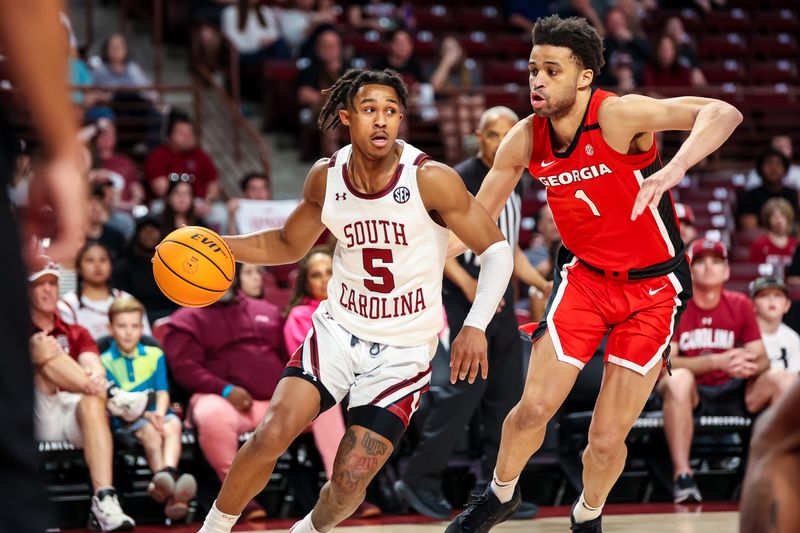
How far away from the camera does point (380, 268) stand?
4703 millimetres

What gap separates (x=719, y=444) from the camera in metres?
7.79

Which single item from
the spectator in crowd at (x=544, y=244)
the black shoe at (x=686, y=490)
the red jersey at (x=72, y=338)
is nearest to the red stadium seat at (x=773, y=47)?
the spectator in crowd at (x=544, y=244)

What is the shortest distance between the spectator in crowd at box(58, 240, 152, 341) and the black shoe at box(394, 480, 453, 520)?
6.20 feet

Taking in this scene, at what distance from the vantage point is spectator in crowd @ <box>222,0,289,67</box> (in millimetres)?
12133

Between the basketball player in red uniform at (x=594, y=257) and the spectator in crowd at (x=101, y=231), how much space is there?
4256 millimetres

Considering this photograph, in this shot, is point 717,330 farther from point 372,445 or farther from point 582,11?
point 582,11

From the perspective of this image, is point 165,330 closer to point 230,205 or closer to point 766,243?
point 230,205

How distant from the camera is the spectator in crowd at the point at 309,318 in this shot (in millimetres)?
6895

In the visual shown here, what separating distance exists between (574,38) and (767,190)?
22.1 ft

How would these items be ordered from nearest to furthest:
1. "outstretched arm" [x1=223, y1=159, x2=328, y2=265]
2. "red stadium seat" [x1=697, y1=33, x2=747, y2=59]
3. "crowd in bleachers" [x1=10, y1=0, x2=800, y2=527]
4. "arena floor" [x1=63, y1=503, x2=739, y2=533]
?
"outstretched arm" [x1=223, y1=159, x2=328, y2=265] → "arena floor" [x1=63, y1=503, x2=739, y2=533] → "crowd in bleachers" [x1=10, y1=0, x2=800, y2=527] → "red stadium seat" [x1=697, y1=33, x2=747, y2=59]

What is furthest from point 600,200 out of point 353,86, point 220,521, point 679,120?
point 220,521

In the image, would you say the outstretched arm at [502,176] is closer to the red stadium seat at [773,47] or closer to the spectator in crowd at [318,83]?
the spectator in crowd at [318,83]

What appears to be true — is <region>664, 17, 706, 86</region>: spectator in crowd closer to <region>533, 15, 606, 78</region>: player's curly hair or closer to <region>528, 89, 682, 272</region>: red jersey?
<region>533, 15, 606, 78</region>: player's curly hair

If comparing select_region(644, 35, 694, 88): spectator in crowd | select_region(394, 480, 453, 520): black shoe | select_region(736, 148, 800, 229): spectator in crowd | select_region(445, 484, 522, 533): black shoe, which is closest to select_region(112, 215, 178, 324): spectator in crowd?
select_region(394, 480, 453, 520): black shoe
